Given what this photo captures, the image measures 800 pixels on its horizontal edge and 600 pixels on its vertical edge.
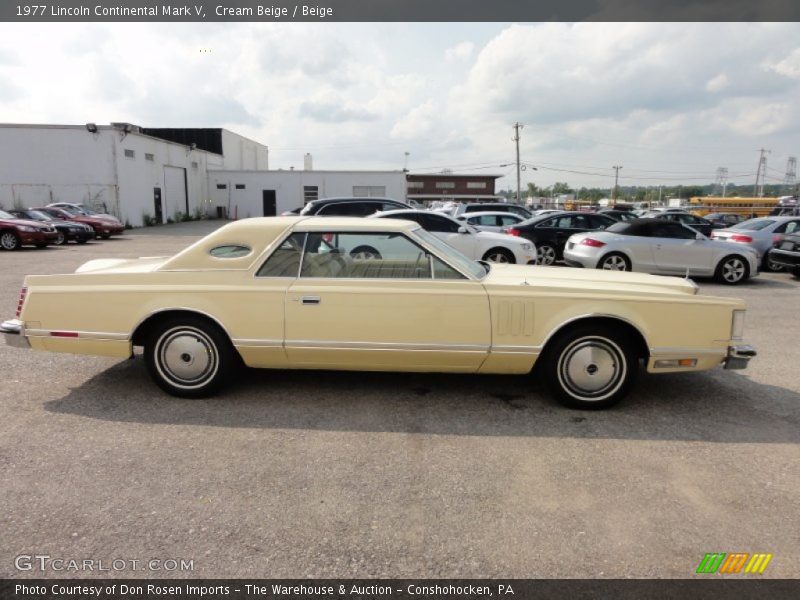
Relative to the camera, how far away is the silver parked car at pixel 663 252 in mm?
11070

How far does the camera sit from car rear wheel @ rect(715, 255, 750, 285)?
11.2 metres

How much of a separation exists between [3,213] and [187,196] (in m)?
21.6

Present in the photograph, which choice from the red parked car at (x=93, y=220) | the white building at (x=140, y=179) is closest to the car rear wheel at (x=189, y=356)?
the red parked car at (x=93, y=220)

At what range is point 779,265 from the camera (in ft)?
40.5

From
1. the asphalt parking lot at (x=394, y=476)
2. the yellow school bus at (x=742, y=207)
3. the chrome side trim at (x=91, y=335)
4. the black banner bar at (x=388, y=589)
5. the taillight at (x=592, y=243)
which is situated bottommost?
the black banner bar at (x=388, y=589)

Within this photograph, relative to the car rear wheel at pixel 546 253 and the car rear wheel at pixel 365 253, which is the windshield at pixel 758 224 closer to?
the car rear wheel at pixel 546 253

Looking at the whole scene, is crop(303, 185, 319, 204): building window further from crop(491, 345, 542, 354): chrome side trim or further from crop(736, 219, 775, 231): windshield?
crop(491, 345, 542, 354): chrome side trim

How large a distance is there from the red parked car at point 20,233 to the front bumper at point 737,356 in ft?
65.0

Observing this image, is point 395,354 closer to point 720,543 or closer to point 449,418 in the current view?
point 449,418

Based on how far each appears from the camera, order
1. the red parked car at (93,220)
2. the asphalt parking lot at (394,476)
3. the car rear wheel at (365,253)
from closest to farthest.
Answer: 1. the asphalt parking lot at (394,476)
2. the car rear wheel at (365,253)
3. the red parked car at (93,220)

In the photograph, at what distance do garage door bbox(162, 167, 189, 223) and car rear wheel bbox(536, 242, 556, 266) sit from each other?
1158 inches

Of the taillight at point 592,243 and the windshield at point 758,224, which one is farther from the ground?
the windshield at point 758,224

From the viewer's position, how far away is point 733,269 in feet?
37.1

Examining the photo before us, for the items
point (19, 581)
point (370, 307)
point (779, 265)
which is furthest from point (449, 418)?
point (779, 265)
